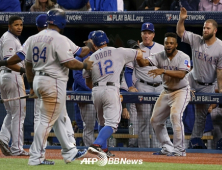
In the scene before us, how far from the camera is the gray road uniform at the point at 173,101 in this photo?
25.1 ft

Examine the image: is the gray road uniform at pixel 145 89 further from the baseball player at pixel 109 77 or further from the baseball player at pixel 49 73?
the baseball player at pixel 49 73

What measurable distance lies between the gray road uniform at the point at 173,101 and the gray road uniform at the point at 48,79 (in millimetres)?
2202

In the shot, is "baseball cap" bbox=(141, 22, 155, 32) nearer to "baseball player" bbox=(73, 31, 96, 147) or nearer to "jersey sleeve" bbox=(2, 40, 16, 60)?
"baseball player" bbox=(73, 31, 96, 147)

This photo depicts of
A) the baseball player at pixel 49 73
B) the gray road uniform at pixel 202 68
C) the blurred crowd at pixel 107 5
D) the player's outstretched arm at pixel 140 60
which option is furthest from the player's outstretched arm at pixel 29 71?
the blurred crowd at pixel 107 5

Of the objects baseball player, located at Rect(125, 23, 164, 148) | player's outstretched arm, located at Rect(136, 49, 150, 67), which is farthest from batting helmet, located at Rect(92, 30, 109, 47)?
baseball player, located at Rect(125, 23, 164, 148)

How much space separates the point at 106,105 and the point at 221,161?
5.83 ft

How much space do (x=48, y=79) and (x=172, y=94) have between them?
2.51 metres

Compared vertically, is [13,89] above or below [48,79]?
below

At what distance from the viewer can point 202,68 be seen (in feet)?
27.0

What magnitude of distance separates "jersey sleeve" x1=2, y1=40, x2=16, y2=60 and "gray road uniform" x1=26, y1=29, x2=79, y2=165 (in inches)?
56.2

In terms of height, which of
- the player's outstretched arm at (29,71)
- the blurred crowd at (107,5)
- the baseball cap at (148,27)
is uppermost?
the blurred crowd at (107,5)

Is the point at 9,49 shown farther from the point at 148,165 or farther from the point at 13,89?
the point at 148,165

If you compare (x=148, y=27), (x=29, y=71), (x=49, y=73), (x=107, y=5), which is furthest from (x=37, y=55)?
(x=107, y=5)

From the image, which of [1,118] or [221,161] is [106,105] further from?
[1,118]
